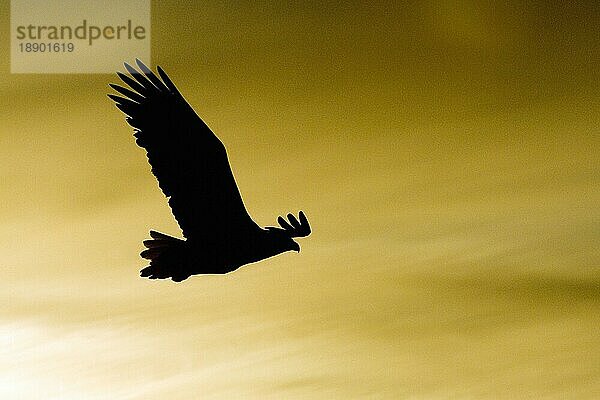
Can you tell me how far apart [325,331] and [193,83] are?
0.69 m

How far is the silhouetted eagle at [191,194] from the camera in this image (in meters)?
2.04

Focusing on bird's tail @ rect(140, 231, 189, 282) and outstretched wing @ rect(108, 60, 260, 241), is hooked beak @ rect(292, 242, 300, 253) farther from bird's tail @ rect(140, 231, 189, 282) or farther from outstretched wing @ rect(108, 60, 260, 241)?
bird's tail @ rect(140, 231, 189, 282)

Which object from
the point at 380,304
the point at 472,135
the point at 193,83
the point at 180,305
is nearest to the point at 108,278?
the point at 180,305

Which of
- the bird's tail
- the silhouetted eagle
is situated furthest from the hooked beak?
the bird's tail

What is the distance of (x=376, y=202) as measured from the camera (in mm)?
2104

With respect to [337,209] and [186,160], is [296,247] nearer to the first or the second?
[337,209]

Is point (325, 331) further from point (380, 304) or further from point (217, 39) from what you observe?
point (217, 39)

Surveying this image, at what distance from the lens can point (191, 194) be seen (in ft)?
6.80

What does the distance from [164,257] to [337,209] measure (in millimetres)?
436

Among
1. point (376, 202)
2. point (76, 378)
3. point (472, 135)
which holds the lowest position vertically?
point (76, 378)

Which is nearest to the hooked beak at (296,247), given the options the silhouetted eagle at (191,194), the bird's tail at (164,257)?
the silhouetted eagle at (191,194)

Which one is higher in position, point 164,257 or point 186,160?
point 186,160

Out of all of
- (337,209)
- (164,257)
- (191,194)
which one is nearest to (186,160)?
(191,194)

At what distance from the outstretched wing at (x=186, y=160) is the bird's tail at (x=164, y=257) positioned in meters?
0.05
